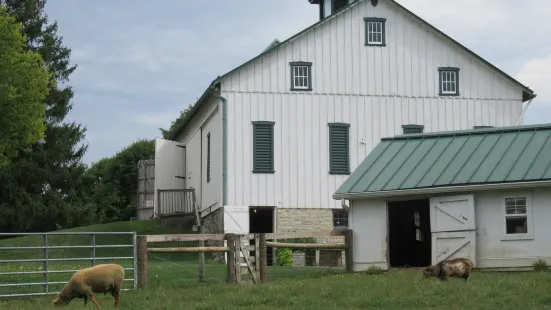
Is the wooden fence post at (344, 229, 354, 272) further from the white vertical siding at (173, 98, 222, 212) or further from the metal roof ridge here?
the white vertical siding at (173, 98, 222, 212)

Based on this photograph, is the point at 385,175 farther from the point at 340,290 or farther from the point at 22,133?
the point at 22,133

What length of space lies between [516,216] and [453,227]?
154 centimetres

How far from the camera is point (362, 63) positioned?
1401 inches

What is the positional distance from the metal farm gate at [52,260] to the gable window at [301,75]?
7671mm

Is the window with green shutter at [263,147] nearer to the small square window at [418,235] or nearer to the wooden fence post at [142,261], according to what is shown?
the small square window at [418,235]

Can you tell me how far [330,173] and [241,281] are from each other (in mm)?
11933

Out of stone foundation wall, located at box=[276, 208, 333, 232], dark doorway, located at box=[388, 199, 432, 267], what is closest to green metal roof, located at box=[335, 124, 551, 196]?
dark doorway, located at box=[388, 199, 432, 267]

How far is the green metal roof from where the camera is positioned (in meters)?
25.1

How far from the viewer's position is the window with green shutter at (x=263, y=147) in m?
34.3

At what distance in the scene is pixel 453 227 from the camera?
25.4 meters

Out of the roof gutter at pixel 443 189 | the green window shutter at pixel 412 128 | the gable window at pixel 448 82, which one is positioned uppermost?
the gable window at pixel 448 82

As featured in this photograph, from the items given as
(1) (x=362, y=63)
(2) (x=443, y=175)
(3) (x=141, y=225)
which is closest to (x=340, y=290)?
(2) (x=443, y=175)

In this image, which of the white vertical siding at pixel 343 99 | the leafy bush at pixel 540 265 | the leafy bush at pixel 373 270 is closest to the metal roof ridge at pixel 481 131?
the leafy bush at pixel 540 265

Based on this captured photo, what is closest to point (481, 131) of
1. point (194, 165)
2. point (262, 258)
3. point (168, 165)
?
point (262, 258)
